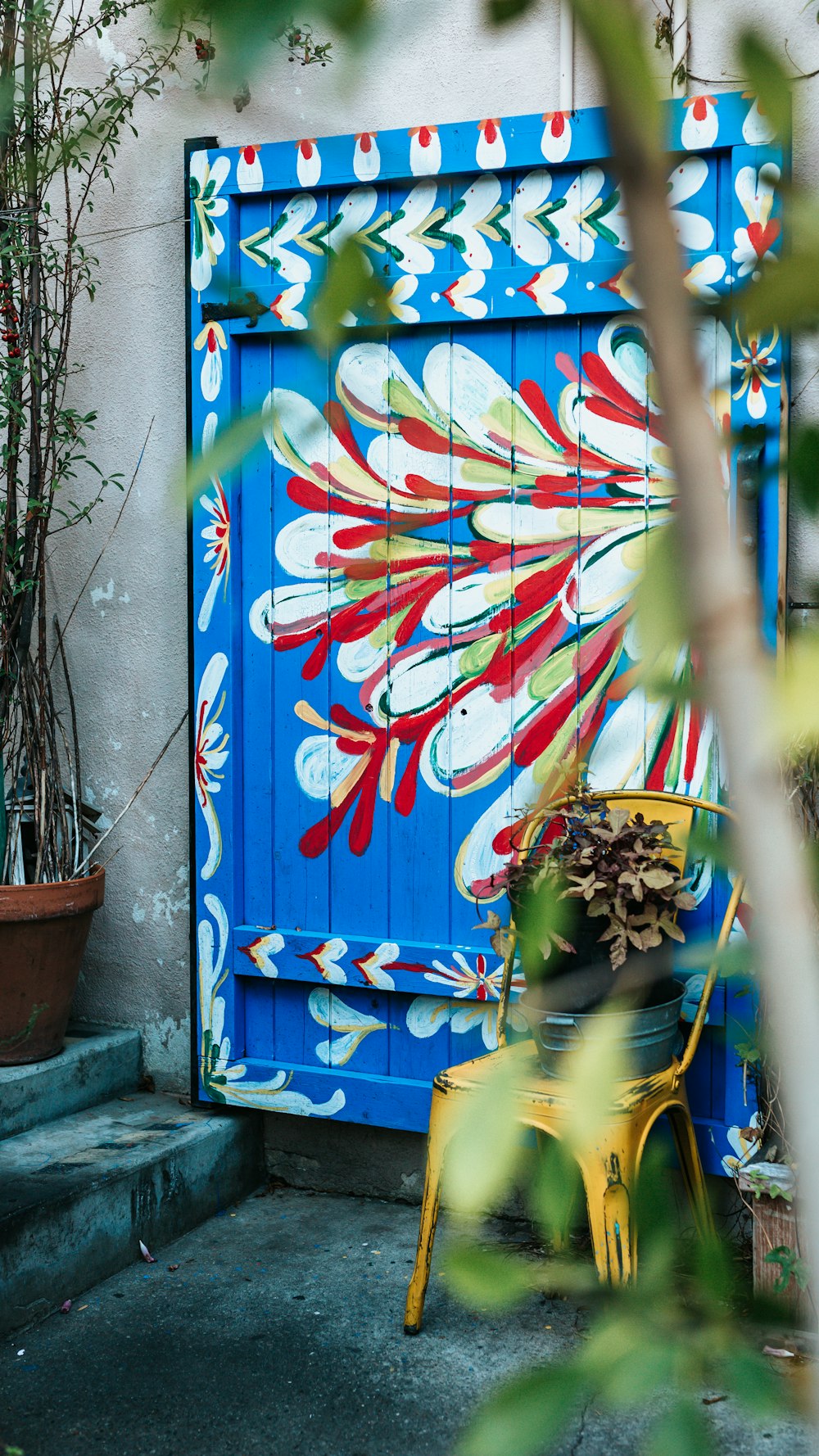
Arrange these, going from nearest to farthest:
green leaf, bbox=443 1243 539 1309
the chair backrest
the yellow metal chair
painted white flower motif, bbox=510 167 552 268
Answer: green leaf, bbox=443 1243 539 1309 → the yellow metal chair → the chair backrest → painted white flower motif, bbox=510 167 552 268

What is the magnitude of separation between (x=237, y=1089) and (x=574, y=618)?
1.39 metres

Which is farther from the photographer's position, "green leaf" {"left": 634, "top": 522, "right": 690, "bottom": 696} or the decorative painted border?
the decorative painted border

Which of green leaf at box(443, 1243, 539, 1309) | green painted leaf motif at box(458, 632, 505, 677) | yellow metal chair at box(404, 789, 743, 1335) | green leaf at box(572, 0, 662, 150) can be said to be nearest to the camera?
green leaf at box(572, 0, 662, 150)

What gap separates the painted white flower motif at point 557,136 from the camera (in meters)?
2.63

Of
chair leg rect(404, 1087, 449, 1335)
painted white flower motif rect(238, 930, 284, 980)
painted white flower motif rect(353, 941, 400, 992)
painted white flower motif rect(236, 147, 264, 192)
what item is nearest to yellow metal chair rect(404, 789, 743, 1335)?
chair leg rect(404, 1087, 449, 1335)

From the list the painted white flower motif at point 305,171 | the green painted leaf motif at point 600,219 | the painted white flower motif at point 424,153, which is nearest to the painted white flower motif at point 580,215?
the green painted leaf motif at point 600,219

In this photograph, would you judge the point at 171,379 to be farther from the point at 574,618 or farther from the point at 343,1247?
the point at 343,1247

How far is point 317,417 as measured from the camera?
1.23ft

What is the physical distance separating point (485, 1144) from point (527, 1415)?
0.39 feet

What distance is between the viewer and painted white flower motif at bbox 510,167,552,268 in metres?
2.69

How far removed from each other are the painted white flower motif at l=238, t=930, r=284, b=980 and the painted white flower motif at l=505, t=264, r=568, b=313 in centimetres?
153

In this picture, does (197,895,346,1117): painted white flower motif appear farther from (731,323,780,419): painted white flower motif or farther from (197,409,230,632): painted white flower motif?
(731,323,780,419): painted white flower motif

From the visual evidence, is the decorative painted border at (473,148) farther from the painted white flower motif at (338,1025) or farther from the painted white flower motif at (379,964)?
the painted white flower motif at (338,1025)

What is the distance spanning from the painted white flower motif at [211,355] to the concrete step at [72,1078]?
1579 mm
